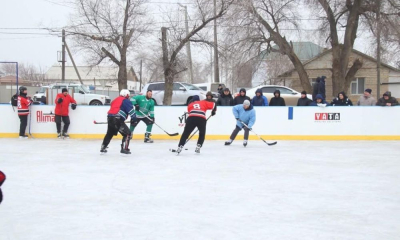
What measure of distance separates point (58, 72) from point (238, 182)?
7332 centimetres

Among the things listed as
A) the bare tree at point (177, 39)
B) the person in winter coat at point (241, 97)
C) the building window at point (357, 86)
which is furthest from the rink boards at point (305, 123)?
the building window at point (357, 86)

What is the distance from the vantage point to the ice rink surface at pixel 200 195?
4.71 m

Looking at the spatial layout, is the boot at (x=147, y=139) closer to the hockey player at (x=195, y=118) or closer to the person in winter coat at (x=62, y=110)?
the person in winter coat at (x=62, y=110)

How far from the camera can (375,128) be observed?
13852mm

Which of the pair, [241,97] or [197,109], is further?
[241,97]

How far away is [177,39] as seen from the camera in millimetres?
24297

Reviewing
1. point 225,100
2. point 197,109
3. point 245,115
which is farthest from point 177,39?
point 197,109

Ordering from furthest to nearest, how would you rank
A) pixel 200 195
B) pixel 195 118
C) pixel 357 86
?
pixel 357 86 < pixel 195 118 < pixel 200 195

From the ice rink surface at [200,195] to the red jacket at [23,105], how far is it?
3061 mm

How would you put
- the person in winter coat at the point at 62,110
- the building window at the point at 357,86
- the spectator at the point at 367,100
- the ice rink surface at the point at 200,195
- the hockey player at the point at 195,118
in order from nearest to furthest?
the ice rink surface at the point at 200,195 → the hockey player at the point at 195,118 → the person in winter coat at the point at 62,110 → the spectator at the point at 367,100 → the building window at the point at 357,86

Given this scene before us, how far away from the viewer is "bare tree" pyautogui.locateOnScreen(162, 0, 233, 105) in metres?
22.8

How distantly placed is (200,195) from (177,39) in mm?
18686

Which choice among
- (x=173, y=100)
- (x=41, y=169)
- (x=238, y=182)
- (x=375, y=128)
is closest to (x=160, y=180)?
(x=238, y=182)

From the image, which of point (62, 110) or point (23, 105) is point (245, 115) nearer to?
point (62, 110)
